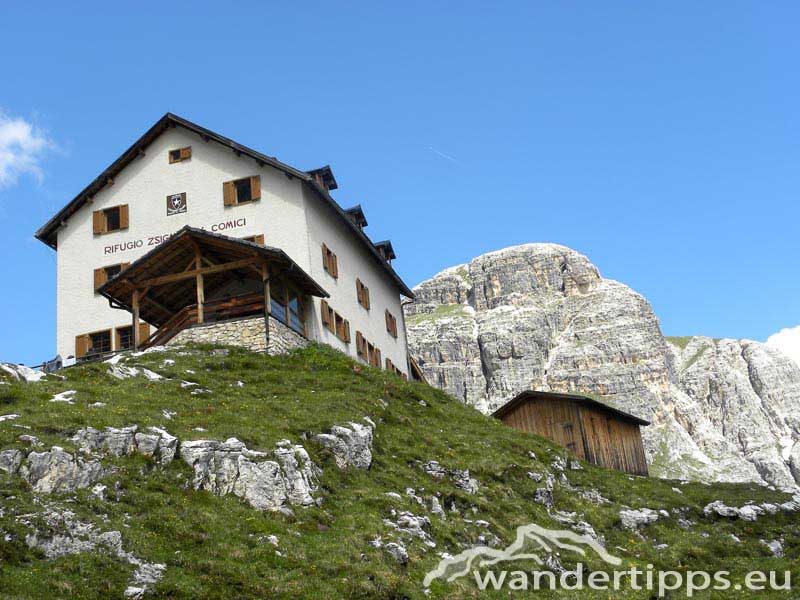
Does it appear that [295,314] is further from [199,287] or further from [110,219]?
[110,219]

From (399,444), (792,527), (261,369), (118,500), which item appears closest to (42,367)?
(261,369)

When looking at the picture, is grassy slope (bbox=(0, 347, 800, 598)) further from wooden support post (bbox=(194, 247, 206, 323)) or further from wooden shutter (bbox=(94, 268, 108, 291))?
wooden shutter (bbox=(94, 268, 108, 291))

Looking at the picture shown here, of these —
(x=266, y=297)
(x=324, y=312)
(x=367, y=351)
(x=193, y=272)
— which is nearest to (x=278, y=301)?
(x=266, y=297)

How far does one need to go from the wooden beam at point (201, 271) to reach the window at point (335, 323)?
614 cm

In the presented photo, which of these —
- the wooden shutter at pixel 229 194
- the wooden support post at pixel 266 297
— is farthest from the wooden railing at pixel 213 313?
the wooden shutter at pixel 229 194

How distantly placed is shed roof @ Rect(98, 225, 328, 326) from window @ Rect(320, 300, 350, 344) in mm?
2530

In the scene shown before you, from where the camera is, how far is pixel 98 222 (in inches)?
1993

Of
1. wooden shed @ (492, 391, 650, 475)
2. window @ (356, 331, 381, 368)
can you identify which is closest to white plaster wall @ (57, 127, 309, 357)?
window @ (356, 331, 381, 368)

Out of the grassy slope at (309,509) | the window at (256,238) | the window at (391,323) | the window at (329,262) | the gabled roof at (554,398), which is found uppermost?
the window at (256,238)

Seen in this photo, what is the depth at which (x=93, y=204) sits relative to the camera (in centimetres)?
5131

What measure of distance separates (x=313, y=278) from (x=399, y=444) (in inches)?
659

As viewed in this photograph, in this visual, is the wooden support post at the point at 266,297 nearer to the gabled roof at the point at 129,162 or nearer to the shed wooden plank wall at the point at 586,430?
the gabled roof at the point at 129,162

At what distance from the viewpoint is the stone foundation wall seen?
3931 centimetres

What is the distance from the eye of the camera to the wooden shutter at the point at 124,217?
1968 inches
